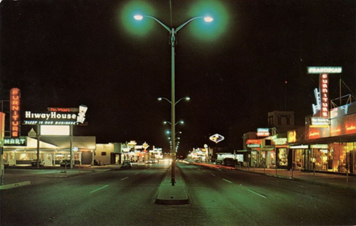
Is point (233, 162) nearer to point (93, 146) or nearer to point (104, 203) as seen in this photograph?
point (93, 146)

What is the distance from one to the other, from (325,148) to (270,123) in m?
33.7

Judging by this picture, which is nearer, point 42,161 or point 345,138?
point 345,138

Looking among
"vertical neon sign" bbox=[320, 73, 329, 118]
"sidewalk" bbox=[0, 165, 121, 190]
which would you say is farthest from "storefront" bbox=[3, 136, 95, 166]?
"vertical neon sign" bbox=[320, 73, 329, 118]

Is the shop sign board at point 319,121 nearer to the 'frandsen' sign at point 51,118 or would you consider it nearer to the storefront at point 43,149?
the 'frandsen' sign at point 51,118

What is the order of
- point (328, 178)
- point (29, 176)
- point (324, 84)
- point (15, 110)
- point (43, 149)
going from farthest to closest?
point (43, 149) < point (15, 110) < point (324, 84) < point (29, 176) < point (328, 178)

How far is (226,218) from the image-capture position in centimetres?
1128

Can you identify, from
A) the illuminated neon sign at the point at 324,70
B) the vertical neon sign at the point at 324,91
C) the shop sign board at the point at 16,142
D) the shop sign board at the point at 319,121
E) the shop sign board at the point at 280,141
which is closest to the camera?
the vertical neon sign at the point at 324,91

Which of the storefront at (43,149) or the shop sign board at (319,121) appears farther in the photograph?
the storefront at (43,149)

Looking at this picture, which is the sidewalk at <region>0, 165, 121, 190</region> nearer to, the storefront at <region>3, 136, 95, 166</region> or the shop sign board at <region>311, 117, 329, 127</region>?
the storefront at <region>3, 136, 95, 166</region>

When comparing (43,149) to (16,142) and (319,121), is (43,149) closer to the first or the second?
(16,142)

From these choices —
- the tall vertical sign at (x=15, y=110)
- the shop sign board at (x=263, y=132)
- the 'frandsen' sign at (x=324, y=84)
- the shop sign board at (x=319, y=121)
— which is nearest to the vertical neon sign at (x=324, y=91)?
the 'frandsen' sign at (x=324, y=84)

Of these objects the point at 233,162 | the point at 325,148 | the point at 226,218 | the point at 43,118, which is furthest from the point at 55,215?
the point at 233,162

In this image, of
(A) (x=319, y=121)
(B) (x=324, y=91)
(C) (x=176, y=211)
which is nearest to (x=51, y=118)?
(A) (x=319, y=121)

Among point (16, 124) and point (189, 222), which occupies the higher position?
point (16, 124)
